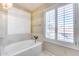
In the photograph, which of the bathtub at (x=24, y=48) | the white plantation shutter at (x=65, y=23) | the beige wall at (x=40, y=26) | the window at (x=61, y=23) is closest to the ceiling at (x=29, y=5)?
the beige wall at (x=40, y=26)

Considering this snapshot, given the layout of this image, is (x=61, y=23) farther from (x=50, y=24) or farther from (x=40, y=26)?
(x=40, y=26)

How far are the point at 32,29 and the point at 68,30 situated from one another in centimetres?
49

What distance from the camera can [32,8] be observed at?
4.48ft

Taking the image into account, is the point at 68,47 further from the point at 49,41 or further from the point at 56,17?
the point at 56,17

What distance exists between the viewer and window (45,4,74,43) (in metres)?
1.28

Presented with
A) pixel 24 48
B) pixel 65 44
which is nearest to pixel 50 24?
pixel 65 44

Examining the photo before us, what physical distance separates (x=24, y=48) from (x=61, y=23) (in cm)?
60

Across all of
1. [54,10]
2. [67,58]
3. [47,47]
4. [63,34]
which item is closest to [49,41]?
[47,47]

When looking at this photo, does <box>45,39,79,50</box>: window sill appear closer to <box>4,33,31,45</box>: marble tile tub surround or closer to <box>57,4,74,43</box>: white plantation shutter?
<box>57,4,74,43</box>: white plantation shutter

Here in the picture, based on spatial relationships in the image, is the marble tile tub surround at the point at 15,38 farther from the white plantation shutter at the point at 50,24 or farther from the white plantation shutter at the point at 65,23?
the white plantation shutter at the point at 65,23

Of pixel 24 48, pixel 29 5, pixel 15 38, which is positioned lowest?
pixel 24 48

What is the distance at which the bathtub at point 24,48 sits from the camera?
4.17 feet

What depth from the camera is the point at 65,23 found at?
4.27 feet

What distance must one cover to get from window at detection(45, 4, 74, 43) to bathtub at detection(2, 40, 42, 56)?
0.22m
